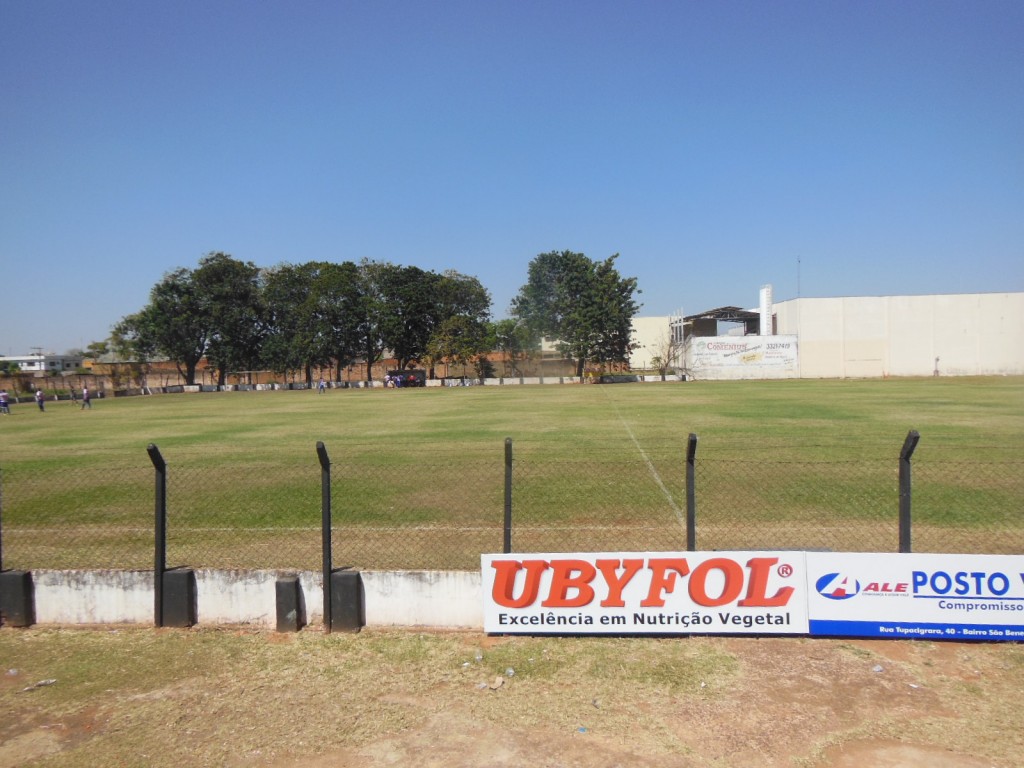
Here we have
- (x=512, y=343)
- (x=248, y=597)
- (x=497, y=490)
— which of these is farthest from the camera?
(x=512, y=343)

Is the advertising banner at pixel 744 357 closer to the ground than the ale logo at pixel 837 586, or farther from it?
farther from it

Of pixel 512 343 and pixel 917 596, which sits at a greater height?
pixel 512 343

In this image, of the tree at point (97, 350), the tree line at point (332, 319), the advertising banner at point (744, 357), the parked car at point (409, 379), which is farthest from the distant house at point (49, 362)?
the advertising banner at point (744, 357)

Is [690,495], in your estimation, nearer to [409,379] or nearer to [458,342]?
[409,379]

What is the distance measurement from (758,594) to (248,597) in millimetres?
5042

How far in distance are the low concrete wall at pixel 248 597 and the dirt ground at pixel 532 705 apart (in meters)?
0.29

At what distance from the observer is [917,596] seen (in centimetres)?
593

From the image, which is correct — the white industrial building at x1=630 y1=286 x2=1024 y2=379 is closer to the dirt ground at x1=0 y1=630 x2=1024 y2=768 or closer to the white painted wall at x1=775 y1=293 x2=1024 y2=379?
the white painted wall at x1=775 y1=293 x2=1024 y2=379

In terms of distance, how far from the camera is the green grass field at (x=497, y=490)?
888cm

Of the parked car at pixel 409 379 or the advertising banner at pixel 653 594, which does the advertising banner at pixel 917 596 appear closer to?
the advertising banner at pixel 653 594

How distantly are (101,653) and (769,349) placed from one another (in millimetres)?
72914

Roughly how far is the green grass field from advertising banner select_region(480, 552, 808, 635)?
203 centimetres

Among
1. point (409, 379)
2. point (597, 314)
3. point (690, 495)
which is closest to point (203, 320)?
point (409, 379)

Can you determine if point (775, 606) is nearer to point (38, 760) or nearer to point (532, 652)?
point (532, 652)
